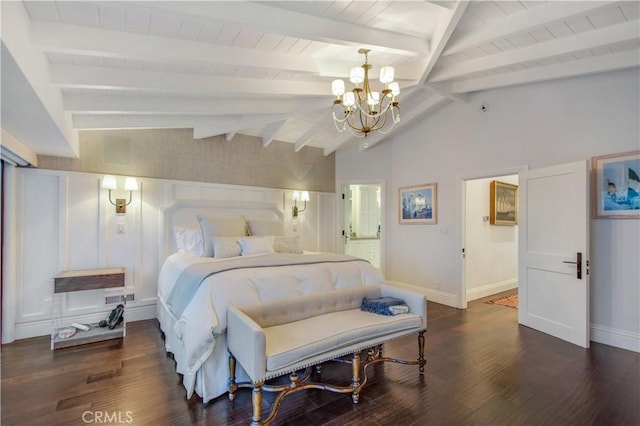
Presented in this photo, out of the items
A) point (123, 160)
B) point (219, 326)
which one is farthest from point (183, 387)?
point (123, 160)

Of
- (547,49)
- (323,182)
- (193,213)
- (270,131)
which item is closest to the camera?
(547,49)

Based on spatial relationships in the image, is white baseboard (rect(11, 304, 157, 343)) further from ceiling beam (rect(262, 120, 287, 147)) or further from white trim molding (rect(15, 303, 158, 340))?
ceiling beam (rect(262, 120, 287, 147))

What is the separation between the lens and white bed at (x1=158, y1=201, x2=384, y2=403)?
7.10 ft

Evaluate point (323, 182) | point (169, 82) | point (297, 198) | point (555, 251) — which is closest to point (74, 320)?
point (169, 82)

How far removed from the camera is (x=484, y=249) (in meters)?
5.31

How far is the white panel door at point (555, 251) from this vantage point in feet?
10.6

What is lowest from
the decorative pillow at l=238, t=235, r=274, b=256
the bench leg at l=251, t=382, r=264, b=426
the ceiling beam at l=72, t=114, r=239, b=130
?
the bench leg at l=251, t=382, r=264, b=426

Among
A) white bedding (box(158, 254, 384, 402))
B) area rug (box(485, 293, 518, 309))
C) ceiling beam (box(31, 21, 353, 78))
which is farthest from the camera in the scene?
area rug (box(485, 293, 518, 309))

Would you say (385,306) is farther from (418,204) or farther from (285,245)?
(418,204)

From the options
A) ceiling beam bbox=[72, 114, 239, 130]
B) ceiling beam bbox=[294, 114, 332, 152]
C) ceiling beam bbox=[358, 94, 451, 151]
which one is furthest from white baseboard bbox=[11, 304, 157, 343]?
ceiling beam bbox=[358, 94, 451, 151]

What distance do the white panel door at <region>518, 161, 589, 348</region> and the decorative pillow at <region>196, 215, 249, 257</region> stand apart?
367 cm

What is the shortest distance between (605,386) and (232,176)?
15.5ft

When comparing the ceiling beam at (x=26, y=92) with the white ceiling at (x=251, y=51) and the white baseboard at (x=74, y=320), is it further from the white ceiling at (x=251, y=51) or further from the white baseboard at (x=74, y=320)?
the white baseboard at (x=74, y=320)

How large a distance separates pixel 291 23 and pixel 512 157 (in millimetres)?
3356
